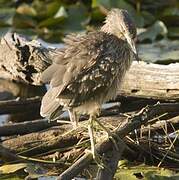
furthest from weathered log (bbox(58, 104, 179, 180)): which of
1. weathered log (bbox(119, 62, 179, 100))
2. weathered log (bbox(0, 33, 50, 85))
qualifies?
weathered log (bbox(0, 33, 50, 85))

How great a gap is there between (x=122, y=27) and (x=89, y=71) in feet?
1.49

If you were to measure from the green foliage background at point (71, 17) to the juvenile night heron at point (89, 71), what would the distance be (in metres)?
3.35

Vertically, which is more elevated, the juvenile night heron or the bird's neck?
the bird's neck

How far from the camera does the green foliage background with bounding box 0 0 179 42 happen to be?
25.6 ft

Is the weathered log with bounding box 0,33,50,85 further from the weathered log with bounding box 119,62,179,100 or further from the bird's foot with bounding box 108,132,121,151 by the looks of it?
the bird's foot with bounding box 108,132,121,151

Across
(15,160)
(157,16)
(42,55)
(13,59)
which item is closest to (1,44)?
(13,59)

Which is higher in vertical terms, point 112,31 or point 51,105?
point 112,31

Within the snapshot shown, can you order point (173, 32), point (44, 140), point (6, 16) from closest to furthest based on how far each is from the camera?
1. point (44, 140)
2. point (173, 32)
3. point (6, 16)

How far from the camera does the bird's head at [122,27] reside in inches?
167

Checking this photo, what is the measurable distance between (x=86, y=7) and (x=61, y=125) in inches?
144

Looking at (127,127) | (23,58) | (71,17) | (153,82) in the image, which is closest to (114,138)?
(127,127)

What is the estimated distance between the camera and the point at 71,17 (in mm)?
8031

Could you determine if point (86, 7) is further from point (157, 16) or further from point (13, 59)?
point (13, 59)

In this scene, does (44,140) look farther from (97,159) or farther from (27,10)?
(27,10)
